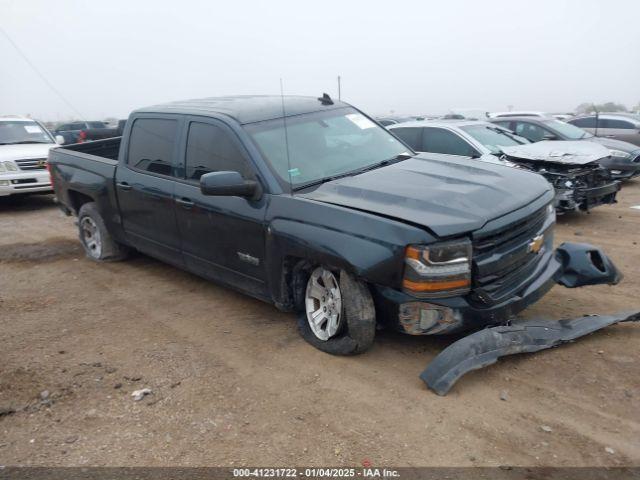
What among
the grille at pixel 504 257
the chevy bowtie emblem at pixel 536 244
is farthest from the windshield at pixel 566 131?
the grille at pixel 504 257

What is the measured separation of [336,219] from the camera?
3.44 m

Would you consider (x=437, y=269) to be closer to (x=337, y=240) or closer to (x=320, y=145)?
(x=337, y=240)

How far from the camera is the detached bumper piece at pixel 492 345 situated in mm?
3197

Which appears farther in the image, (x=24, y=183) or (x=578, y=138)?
(x=578, y=138)

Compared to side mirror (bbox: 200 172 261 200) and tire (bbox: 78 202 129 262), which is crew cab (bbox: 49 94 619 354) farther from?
tire (bbox: 78 202 129 262)

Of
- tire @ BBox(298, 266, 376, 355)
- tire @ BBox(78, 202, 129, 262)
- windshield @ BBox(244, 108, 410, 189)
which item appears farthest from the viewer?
tire @ BBox(78, 202, 129, 262)

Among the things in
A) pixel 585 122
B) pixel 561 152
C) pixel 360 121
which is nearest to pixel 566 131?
pixel 561 152

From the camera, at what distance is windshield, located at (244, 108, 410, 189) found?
408 cm

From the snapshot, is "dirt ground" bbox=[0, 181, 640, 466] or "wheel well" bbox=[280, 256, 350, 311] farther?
"wheel well" bbox=[280, 256, 350, 311]

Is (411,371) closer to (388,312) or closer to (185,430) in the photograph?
(388,312)

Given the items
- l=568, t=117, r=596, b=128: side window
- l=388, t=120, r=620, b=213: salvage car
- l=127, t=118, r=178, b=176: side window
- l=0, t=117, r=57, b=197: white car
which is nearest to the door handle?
l=127, t=118, r=178, b=176: side window

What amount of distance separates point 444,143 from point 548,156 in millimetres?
1527

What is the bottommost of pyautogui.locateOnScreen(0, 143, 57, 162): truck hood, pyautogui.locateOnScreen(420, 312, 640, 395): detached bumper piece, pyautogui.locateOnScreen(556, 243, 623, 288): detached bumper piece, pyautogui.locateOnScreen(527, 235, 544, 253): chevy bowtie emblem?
pyautogui.locateOnScreen(420, 312, 640, 395): detached bumper piece

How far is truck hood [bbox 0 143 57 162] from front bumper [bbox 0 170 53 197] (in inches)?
12.2
